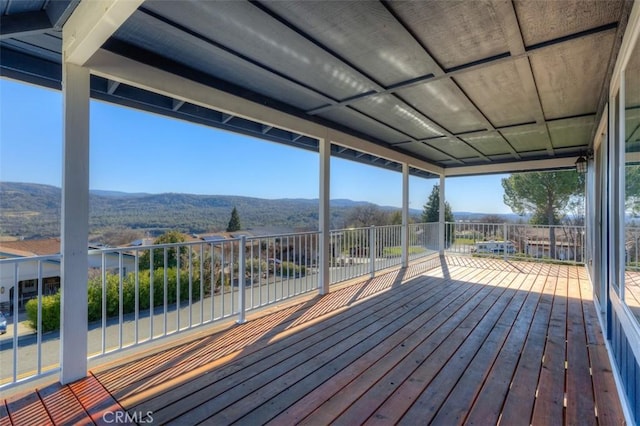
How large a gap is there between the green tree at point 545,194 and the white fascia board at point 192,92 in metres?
12.4

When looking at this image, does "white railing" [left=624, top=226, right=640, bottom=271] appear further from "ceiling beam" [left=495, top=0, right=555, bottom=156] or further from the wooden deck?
"ceiling beam" [left=495, top=0, right=555, bottom=156]

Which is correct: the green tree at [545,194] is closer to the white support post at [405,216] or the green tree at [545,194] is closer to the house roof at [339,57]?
the white support post at [405,216]

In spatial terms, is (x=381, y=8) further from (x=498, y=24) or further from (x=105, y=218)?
(x=105, y=218)

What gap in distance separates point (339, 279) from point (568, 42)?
392cm

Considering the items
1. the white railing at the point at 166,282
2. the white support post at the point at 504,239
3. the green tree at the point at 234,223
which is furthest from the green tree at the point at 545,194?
the green tree at the point at 234,223

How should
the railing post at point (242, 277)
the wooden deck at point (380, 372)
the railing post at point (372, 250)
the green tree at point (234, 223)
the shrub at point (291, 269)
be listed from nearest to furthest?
1. the wooden deck at point (380, 372)
2. the railing post at point (242, 277)
3. the shrub at point (291, 269)
4. the railing post at point (372, 250)
5. the green tree at point (234, 223)

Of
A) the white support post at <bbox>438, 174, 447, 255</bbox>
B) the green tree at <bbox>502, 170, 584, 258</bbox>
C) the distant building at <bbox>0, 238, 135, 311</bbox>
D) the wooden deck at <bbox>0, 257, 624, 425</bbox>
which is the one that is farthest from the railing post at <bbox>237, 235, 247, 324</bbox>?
the green tree at <bbox>502, 170, 584, 258</bbox>

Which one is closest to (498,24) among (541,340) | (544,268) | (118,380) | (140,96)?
(541,340)

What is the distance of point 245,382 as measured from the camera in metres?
2.16

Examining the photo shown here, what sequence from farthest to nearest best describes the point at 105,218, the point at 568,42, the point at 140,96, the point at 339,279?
the point at 339,279
the point at 105,218
the point at 140,96
the point at 568,42

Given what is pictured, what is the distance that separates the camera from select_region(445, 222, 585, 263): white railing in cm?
691

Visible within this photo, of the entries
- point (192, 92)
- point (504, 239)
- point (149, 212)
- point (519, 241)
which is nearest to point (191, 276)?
point (192, 92)

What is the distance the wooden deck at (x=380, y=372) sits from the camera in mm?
1827

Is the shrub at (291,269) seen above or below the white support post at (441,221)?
below
